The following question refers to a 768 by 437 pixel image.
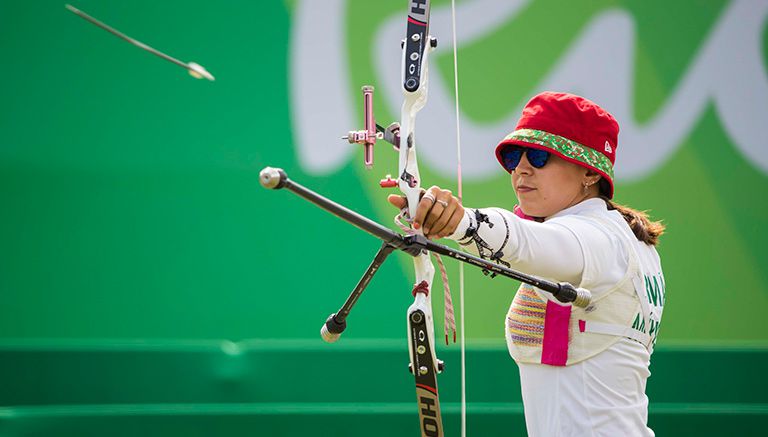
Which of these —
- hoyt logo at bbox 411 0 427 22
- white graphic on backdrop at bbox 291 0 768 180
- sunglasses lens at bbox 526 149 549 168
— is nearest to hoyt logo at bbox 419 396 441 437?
sunglasses lens at bbox 526 149 549 168

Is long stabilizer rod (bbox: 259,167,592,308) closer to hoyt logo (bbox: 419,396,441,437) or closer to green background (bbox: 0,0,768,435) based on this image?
hoyt logo (bbox: 419,396,441,437)

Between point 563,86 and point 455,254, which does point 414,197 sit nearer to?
point 455,254

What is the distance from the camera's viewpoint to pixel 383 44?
149 inches

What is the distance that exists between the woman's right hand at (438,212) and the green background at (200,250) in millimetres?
1981

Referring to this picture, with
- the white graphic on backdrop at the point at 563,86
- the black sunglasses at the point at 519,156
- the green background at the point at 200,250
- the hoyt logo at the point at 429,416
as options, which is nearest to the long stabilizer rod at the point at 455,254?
the hoyt logo at the point at 429,416

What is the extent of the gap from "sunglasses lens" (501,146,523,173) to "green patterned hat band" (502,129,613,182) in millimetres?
60

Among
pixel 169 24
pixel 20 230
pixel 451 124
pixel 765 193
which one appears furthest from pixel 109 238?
A: pixel 765 193

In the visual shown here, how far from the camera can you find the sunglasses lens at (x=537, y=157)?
2012 millimetres

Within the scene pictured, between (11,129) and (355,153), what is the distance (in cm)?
128

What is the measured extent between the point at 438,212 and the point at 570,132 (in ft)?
1.53

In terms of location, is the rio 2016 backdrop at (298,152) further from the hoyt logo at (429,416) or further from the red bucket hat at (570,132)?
the hoyt logo at (429,416)

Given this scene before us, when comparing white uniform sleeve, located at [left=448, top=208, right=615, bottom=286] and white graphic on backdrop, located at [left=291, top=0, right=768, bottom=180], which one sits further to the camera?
A: white graphic on backdrop, located at [left=291, top=0, right=768, bottom=180]

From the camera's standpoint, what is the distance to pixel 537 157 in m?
2.02

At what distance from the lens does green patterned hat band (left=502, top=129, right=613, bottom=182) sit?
1.97m
